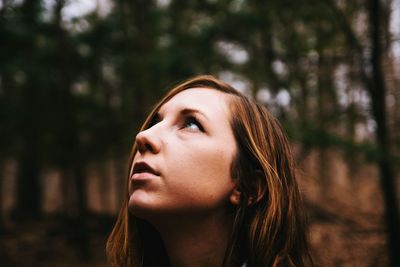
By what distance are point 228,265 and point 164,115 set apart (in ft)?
2.36

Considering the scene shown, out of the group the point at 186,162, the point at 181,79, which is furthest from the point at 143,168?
the point at 181,79

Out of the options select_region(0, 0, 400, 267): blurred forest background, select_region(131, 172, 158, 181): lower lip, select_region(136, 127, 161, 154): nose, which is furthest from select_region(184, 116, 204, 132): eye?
select_region(0, 0, 400, 267): blurred forest background

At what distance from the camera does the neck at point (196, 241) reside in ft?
4.91

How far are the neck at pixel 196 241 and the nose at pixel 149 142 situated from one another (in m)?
0.31

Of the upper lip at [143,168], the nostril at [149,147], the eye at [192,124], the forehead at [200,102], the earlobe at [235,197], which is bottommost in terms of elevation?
the earlobe at [235,197]

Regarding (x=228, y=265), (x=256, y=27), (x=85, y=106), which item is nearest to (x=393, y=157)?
(x=256, y=27)

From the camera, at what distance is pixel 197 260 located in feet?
5.01

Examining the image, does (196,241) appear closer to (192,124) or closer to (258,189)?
(258,189)

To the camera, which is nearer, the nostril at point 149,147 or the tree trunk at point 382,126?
the nostril at point 149,147

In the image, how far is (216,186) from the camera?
1.47 metres

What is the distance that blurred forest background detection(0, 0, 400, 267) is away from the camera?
4398 millimetres

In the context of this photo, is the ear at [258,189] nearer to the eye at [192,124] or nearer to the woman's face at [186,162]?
the woman's face at [186,162]

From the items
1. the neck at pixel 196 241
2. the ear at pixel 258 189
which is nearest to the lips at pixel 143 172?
the neck at pixel 196 241

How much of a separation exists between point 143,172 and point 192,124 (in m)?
0.30
